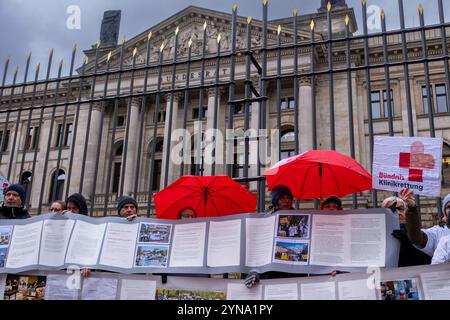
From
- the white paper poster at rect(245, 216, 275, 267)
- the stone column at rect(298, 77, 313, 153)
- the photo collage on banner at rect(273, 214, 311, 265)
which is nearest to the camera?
the photo collage on banner at rect(273, 214, 311, 265)

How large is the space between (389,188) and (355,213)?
40 cm

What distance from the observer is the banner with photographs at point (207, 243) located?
3.85m

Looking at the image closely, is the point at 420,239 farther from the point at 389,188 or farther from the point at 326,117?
the point at 326,117

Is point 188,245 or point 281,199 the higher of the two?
Answer: point 281,199

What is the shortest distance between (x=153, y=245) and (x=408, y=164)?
2406mm

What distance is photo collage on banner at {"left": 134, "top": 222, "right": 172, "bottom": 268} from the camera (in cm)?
427

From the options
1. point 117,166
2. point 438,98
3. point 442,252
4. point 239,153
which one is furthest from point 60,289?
point 117,166

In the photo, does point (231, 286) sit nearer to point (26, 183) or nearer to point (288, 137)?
point (26, 183)

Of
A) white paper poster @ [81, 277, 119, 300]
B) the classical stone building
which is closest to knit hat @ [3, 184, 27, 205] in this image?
white paper poster @ [81, 277, 119, 300]

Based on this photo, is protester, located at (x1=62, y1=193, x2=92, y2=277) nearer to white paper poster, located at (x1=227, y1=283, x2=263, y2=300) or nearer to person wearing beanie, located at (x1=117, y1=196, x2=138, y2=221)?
person wearing beanie, located at (x1=117, y1=196, x2=138, y2=221)

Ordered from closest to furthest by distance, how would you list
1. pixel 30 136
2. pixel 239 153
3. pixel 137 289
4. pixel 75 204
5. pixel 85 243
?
1. pixel 137 289
2. pixel 85 243
3. pixel 75 204
4. pixel 239 153
5. pixel 30 136

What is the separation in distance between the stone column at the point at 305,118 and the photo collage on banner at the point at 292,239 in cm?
1174

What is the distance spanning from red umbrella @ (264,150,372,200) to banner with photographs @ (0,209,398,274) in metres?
0.43

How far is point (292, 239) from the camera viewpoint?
403 cm
